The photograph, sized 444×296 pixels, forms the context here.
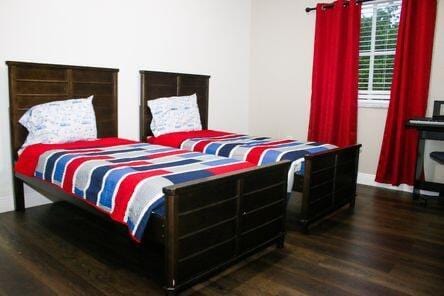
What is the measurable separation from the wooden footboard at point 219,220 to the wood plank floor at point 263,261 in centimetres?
15

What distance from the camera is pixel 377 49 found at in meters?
4.04

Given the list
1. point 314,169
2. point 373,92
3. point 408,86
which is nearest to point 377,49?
point 373,92

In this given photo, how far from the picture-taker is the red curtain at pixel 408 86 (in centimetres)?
360

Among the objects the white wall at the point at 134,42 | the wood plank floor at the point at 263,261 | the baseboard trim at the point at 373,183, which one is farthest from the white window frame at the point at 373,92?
the white wall at the point at 134,42

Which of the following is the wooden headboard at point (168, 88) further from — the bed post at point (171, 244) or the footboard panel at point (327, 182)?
the bed post at point (171, 244)

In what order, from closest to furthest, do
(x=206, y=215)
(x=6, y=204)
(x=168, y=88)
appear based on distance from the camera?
(x=206, y=215), (x=6, y=204), (x=168, y=88)

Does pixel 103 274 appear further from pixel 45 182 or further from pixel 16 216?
pixel 16 216

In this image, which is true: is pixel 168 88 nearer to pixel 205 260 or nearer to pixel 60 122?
pixel 60 122

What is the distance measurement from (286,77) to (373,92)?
3.71ft

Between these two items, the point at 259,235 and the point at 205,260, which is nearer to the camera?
the point at 205,260

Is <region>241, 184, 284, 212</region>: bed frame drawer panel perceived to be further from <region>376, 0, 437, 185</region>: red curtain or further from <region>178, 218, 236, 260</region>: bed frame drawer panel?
<region>376, 0, 437, 185</region>: red curtain

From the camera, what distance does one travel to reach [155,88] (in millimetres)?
3889

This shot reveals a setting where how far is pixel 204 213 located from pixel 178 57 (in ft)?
9.09

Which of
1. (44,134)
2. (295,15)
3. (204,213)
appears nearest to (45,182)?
(44,134)
